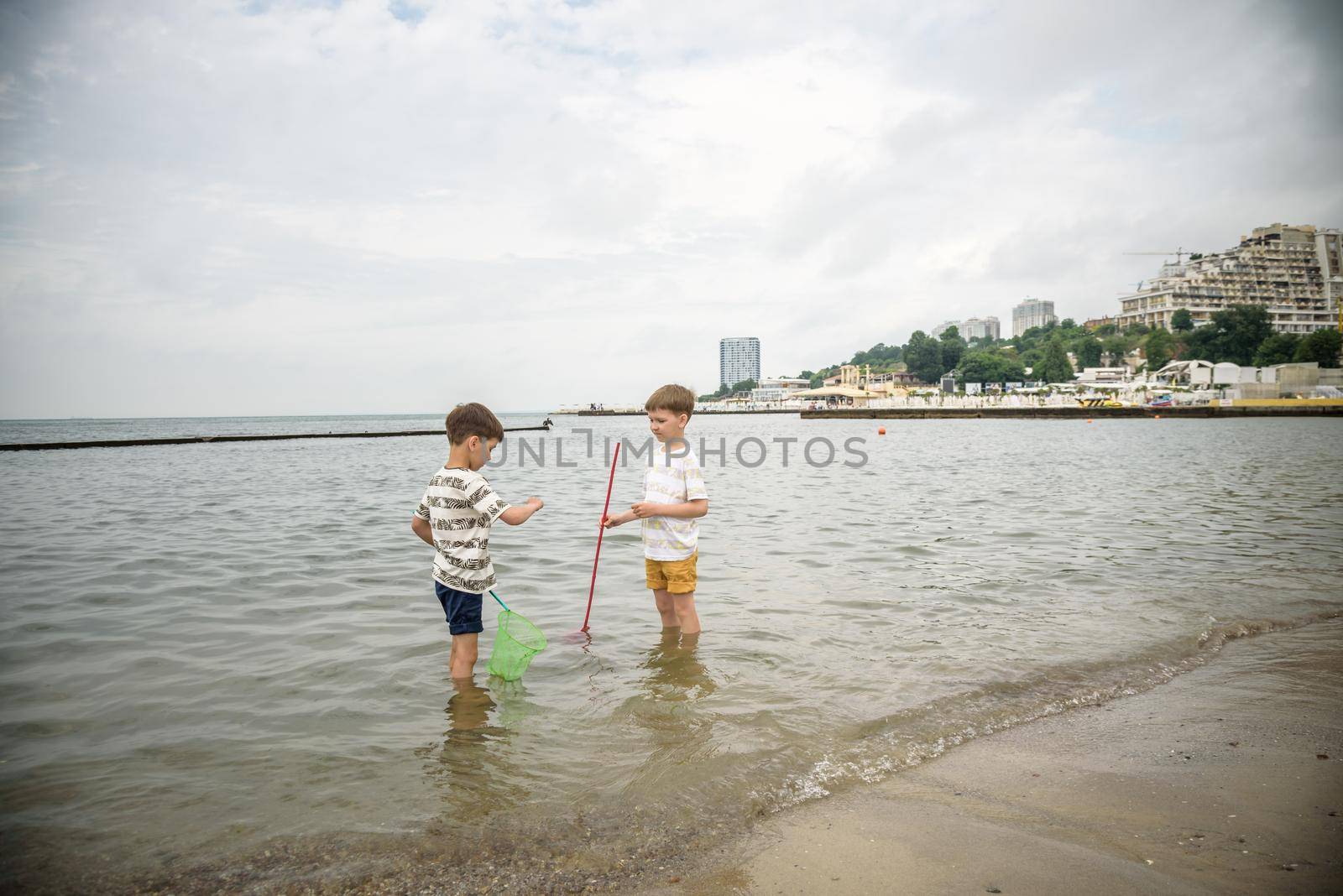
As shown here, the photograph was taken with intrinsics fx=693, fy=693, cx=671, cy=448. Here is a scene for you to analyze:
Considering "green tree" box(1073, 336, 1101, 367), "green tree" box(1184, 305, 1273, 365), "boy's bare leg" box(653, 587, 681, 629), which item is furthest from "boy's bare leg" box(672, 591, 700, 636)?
"green tree" box(1073, 336, 1101, 367)

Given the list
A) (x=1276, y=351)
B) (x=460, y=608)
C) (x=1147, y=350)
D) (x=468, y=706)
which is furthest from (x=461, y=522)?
(x=1147, y=350)

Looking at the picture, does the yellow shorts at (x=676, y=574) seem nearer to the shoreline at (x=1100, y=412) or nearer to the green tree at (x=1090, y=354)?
the shoreline at (x=1100, y=412)

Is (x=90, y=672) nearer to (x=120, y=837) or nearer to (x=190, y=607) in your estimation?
(x=190, y=607)

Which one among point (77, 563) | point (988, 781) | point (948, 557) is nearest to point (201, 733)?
point (988, 781)

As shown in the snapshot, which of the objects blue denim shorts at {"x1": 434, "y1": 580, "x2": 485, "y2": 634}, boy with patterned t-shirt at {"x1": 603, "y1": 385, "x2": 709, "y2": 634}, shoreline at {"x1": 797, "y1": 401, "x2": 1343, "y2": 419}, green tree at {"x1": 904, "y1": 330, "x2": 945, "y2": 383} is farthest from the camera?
green tree at {"x1": 904, "y1": 330, "x2": 945, "y2": 383}

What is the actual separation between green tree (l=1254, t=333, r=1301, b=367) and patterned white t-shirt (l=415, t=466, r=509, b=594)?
468 feet

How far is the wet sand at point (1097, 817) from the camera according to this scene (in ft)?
8.32

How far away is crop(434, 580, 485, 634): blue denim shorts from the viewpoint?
445cm

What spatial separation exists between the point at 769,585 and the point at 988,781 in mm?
4222

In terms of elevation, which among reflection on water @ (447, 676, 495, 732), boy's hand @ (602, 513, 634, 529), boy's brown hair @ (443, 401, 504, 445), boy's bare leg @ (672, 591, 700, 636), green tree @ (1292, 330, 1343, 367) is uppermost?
green tree @ (1292, 330, 1343, 367)

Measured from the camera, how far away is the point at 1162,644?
5402 mm

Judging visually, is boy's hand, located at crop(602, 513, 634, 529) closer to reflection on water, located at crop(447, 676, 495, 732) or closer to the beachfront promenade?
reflection on water, located at crop(447, 676, 495, 732)

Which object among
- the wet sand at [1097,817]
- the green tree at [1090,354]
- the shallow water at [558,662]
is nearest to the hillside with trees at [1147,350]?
the green tree at [1090,354]

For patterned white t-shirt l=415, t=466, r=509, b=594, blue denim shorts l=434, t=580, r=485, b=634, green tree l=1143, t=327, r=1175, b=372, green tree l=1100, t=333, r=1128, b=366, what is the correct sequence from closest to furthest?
patterned white t-shirt l=415, t=466, r=509, b=594
blue denim shorts l=434, t=580, r=485, b=634
green tree l=1143, t=327, r=1175, b=372
green tree l=1100, t=333, r=1128, b=366
